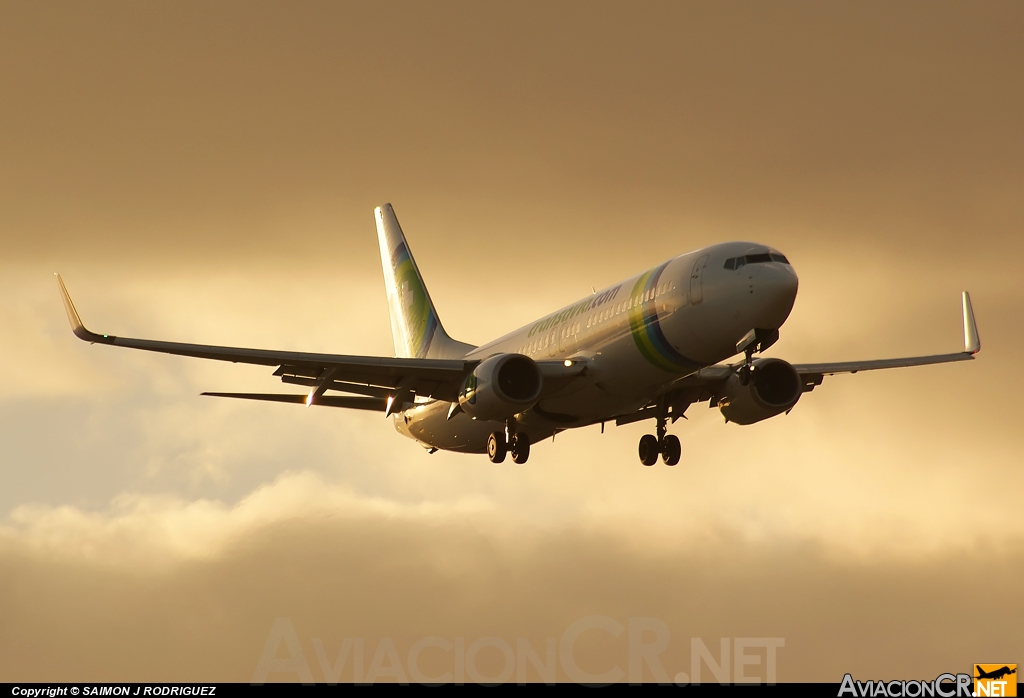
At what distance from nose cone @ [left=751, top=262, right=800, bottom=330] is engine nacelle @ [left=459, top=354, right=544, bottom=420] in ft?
23.5

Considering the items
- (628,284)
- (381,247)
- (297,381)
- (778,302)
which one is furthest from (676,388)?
(381,247)

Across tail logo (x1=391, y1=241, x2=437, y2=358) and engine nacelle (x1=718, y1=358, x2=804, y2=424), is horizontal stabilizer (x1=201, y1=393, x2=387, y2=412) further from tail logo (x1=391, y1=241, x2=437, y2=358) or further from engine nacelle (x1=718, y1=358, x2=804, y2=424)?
engine nacelle (x1=718, y1=358, x2=804, y2=424)

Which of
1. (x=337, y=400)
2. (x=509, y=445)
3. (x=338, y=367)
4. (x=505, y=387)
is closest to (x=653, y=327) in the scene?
(x=505, y=387)

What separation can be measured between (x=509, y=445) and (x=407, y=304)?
1830 centimetres

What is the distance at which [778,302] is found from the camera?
3453 centimetres

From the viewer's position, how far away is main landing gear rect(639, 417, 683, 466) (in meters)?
44.1

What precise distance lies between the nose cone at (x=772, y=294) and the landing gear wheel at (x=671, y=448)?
985 cm

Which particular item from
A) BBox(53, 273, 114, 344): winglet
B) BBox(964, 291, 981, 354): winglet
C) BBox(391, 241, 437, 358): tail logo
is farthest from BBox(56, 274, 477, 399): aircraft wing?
BBox(964, 291, 981, 354): winglet

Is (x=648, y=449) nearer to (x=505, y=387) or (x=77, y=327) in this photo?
(x=505, y=387)

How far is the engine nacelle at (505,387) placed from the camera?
38066mm

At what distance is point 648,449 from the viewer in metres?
44.5

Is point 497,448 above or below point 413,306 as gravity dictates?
below

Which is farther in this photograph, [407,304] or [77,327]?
[407,304]

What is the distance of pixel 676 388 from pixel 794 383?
12.8 ft
